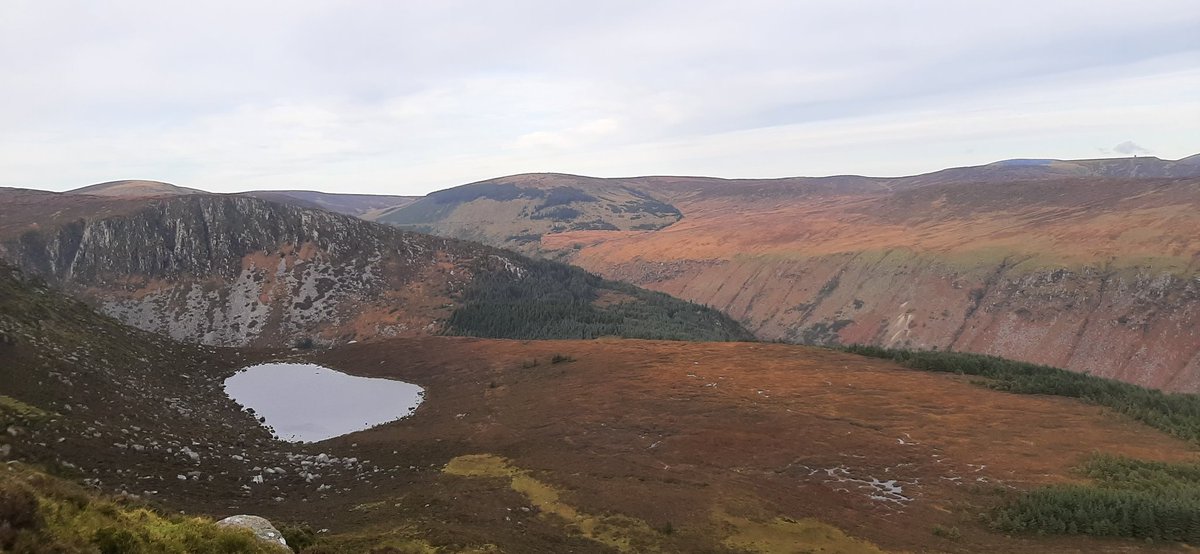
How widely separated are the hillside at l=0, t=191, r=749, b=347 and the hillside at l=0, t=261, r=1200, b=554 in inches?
1479

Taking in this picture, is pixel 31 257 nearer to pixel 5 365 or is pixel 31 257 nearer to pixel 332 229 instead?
pixel 332 229

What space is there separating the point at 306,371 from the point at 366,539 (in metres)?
41.4

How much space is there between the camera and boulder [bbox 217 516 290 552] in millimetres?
13523

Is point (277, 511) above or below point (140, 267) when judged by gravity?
below

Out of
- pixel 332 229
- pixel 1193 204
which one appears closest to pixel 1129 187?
pixel 1193 204

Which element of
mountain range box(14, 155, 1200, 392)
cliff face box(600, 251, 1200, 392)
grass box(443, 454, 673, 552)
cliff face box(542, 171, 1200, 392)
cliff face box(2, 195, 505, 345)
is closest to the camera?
grass box(443, 454, 673, 552)

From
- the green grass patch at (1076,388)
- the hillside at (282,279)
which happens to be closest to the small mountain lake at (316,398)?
the hillside at (282,279)

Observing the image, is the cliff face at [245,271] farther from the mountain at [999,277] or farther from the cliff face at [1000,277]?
the cliff face at [1000,277]

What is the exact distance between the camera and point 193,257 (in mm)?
97500

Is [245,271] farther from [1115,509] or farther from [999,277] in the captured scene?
[999,277]

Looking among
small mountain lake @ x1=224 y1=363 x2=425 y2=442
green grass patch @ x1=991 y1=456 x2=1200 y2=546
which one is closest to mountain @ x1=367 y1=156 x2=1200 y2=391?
green grass patch @ x1=991 y1=456 x2=1200 y2=546

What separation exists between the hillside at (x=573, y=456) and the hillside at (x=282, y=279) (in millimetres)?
37577

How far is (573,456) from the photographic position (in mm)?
33844

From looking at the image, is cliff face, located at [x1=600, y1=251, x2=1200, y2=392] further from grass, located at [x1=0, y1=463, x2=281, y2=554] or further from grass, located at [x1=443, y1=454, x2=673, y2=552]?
grass, located at [x1=0, y1=463, x2=281, y2=554]
